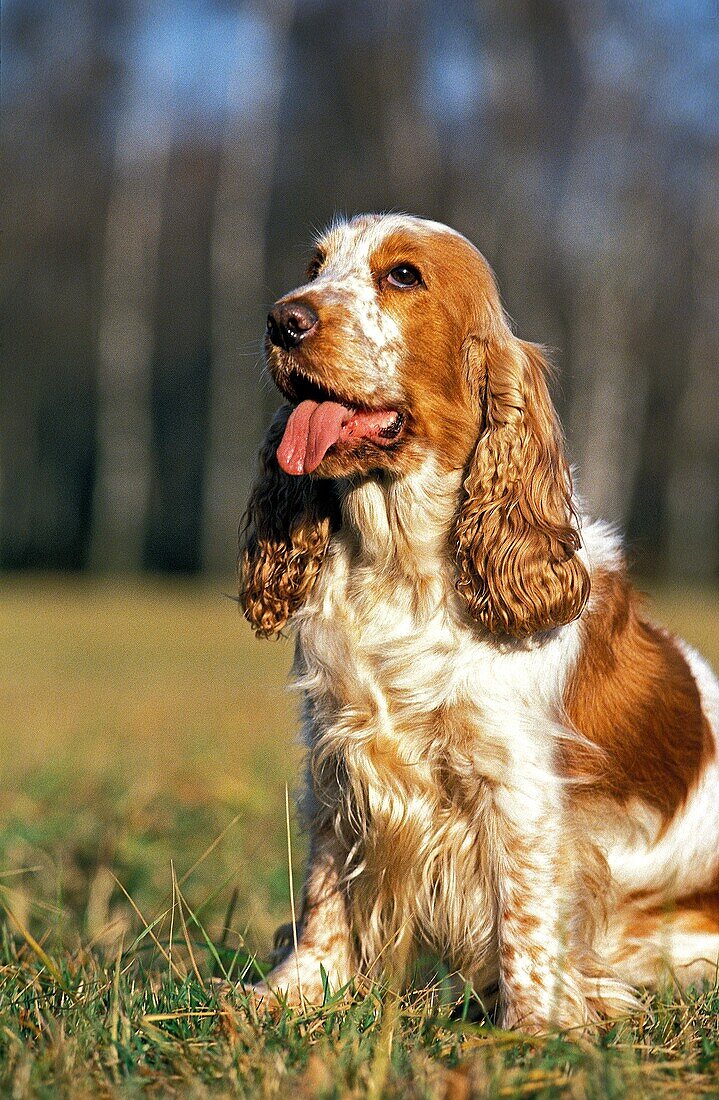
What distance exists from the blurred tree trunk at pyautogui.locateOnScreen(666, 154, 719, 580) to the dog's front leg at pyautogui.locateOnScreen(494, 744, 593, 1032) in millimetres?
17958

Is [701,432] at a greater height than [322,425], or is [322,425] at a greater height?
[701,432]

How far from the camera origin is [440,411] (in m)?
3.26

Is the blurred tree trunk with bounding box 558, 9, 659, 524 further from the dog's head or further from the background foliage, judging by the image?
the dog's head

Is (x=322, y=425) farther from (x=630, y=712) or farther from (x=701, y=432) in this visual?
(x=701, y=432)

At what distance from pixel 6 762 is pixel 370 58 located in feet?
46.5

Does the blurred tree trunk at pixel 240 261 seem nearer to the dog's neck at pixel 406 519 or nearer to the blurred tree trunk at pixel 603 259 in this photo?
the blurred tree trunk at pixel 603 259

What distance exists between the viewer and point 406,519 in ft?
10.6

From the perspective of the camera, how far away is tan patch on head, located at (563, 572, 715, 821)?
10.4 ft

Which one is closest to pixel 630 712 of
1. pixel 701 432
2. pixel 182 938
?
pixel 182 938

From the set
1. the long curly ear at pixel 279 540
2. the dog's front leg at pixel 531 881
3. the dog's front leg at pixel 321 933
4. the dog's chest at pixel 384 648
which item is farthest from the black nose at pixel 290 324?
the dog's front leg at pixel 321 933

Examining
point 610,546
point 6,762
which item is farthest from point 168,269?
point 610,546

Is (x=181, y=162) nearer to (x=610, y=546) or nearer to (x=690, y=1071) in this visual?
(x=610, y=546)

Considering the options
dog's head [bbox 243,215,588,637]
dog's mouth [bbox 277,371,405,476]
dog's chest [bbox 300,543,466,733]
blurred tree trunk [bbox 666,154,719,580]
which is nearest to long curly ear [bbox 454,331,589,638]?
dog's head [bbox 243,215,588,637]

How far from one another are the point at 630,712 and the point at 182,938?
141 cm
